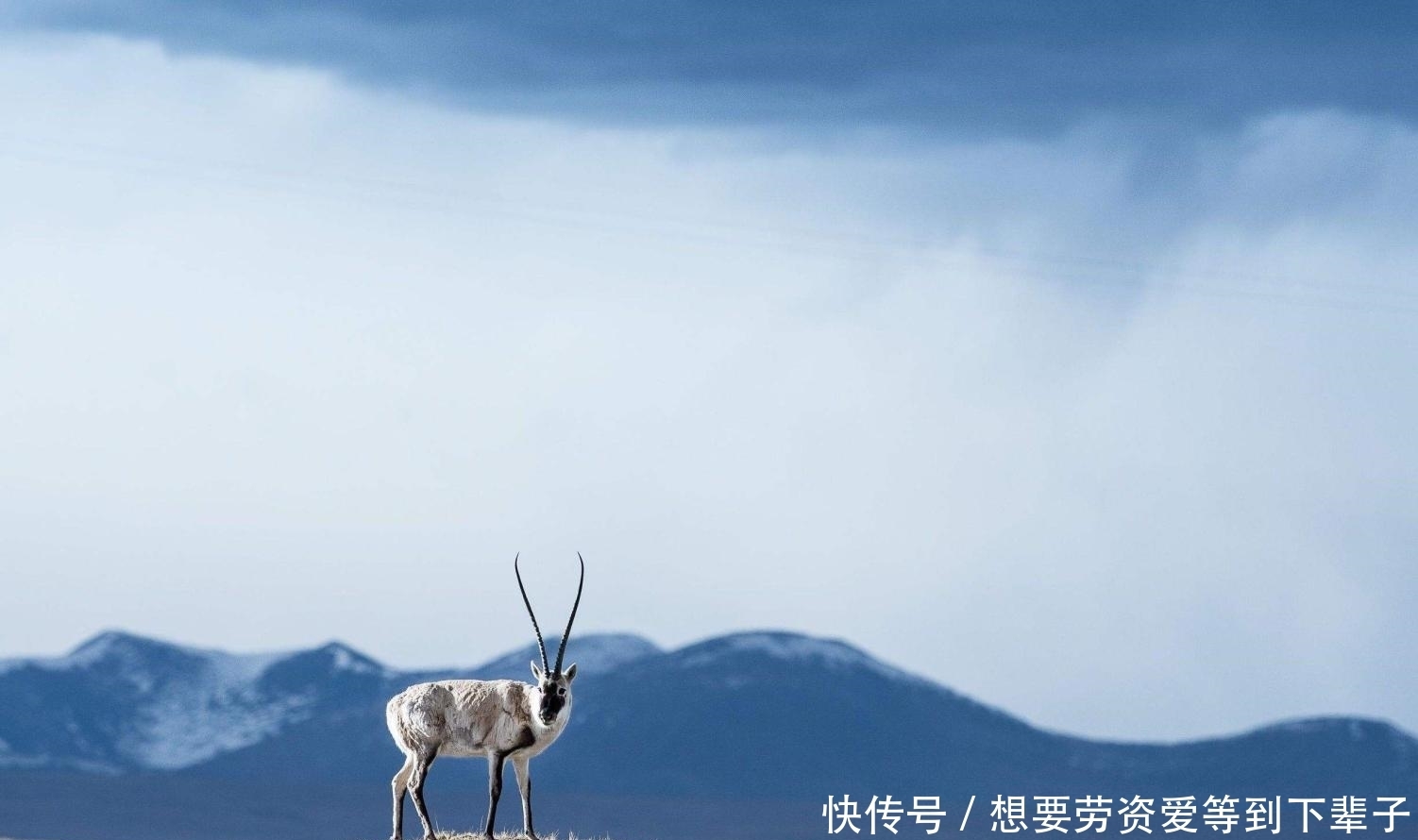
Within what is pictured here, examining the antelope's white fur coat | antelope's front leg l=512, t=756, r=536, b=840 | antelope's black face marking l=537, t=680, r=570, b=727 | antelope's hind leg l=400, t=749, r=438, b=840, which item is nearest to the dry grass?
antelope's front leg l=512, t=756, r=536, b=840

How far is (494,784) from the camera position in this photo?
1057 inches

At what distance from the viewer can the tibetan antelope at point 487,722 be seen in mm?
26953

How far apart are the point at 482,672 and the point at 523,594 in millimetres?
159298

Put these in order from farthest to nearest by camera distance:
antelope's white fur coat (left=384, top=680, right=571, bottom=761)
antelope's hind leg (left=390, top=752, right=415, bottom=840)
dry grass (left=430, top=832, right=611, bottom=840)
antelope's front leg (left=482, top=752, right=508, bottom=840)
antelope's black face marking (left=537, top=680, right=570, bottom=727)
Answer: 1. dry grass (left=430, top=832, right=611, bottom=840)
2. antelope's hind leg (left=390, top=752, right=415, bottom=840)
3. antelope's white fur coat (left=384, top=680, right=571, bottom=761)
4. antelope's black face marking (left=537, top=680, right=570, bottom=727)
5. antelope's front leg (left=482, top=752, right=508, bottom=840)

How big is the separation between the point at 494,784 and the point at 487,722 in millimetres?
815

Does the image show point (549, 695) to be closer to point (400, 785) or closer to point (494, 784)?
point (494, 784)

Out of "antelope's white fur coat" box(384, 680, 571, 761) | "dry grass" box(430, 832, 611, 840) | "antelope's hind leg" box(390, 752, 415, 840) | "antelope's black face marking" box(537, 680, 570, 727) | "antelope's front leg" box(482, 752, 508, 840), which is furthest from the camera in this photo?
"dry grass" box(430, 832, 611, 840)

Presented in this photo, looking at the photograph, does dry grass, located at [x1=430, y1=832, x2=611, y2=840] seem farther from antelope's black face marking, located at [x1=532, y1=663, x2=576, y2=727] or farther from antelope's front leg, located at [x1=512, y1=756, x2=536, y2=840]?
antelope's black face marking, located at [x1=532, y1=663, x2=576, y2=727]

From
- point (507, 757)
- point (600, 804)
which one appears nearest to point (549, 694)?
point (507, 757)

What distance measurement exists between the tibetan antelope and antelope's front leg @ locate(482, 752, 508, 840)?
1 cm

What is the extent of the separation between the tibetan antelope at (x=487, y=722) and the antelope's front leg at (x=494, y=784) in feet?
0.04

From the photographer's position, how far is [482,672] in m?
185

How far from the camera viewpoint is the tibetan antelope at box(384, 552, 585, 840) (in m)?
27.0

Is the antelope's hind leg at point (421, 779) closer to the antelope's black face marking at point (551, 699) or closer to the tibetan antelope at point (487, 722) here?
the tibetan antelope at point (487, 722)
